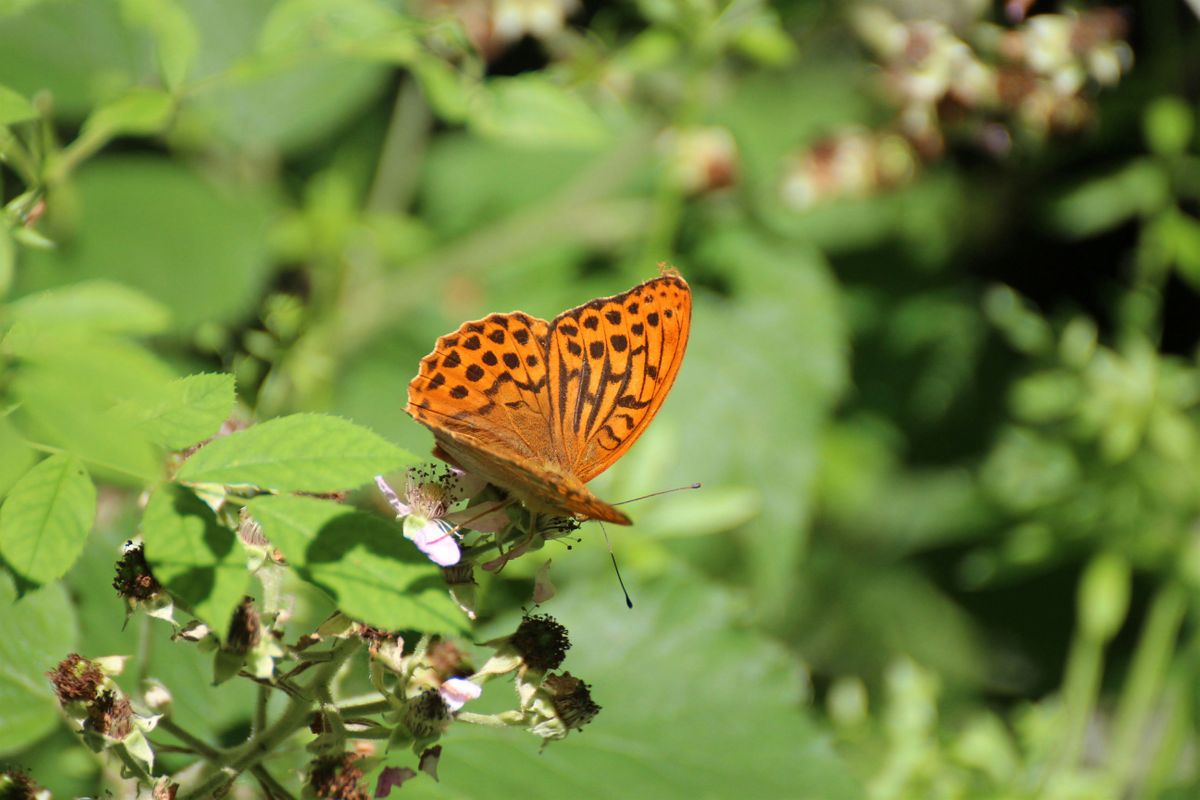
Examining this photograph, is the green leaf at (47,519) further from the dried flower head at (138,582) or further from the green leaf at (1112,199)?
the green leaf at (1112,199)

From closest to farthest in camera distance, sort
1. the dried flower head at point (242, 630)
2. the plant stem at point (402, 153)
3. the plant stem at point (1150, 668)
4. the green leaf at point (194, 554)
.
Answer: the green leaf at point (194, 554) → the dried flower head at point (242, 630) → the plant stem at point (1150, 668) → the plant stem at point (402, 153)

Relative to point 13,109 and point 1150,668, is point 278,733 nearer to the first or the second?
point 13,109

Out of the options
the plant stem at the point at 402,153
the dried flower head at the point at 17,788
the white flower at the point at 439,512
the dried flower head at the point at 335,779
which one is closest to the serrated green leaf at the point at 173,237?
the plant stem at the point at 402,153

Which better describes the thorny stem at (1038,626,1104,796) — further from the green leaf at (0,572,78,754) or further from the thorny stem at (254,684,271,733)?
the green leaf at (0,572,78,754)

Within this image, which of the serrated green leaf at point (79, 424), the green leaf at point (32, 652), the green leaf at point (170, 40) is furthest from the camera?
the green leaf at point (170, 40)

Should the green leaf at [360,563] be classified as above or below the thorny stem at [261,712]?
above

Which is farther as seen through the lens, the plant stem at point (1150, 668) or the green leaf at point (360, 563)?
the plant stem at point (1150, 668)

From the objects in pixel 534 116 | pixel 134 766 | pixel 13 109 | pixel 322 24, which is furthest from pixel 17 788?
pixel 534 116

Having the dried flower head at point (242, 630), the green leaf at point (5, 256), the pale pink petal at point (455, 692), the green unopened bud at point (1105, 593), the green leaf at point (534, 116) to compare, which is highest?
the green leaf at point (534, 116)
